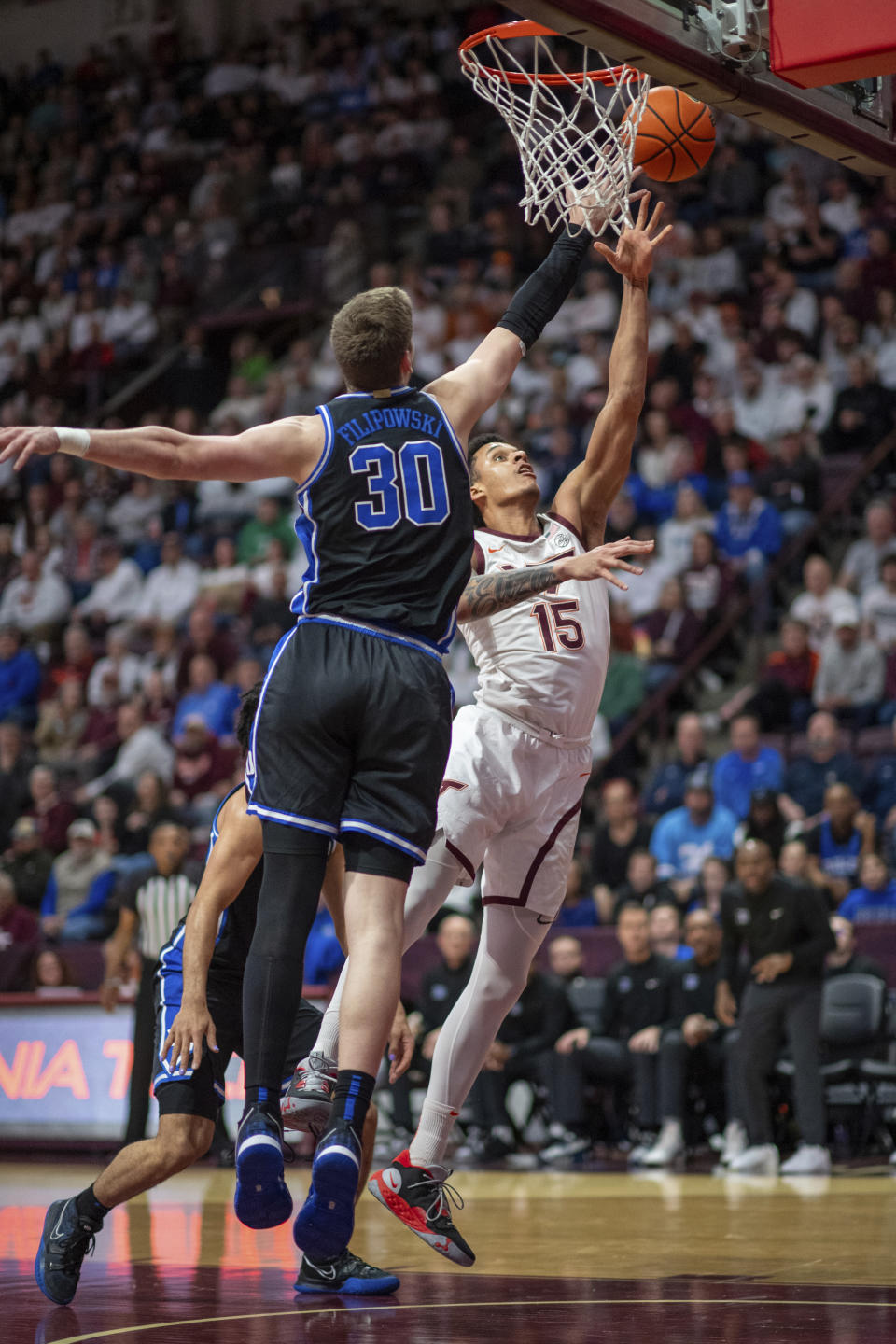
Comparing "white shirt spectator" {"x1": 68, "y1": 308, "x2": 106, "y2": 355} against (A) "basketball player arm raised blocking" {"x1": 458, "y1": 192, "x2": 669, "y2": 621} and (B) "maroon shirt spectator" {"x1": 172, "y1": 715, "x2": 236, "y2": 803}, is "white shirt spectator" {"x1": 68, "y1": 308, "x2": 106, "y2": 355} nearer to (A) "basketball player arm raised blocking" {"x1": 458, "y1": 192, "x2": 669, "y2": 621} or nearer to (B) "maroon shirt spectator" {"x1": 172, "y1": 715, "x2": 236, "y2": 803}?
(B) "maroon shirt spectator" {"x1": 172, "y1": 715, "x2": 236, "y2": 803}

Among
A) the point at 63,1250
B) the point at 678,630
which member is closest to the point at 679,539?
the point at 678,630

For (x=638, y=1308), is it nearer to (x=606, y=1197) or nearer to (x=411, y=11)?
(x=606, y=1197)

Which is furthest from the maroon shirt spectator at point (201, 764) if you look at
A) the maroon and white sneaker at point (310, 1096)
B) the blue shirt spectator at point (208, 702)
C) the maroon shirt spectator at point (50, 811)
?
the maroon and white sneaker at point (310, 1096)

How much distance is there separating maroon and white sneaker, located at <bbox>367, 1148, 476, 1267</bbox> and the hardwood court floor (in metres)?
0.14

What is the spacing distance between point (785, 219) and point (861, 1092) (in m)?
9.36

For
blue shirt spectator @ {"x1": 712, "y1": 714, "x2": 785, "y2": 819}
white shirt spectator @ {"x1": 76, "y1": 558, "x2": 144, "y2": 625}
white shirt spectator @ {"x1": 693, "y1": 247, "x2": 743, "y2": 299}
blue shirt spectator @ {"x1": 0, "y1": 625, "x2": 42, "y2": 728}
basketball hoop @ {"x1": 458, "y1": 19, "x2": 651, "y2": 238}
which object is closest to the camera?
basketball hoop @ {"x1": 458, "y1": 19, "x2": 651, "y2": 238}

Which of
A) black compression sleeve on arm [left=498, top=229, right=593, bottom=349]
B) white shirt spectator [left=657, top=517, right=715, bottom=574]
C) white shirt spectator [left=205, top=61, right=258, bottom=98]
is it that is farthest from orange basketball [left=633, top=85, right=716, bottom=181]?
white shirt spectator [left=205, top=61, right=258, bottom=98]

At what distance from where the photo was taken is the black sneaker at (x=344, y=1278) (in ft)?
18.0

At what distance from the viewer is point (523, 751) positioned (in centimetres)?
646

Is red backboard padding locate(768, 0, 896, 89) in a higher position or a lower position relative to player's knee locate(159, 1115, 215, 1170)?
higher

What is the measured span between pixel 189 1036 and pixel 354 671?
1435 mm

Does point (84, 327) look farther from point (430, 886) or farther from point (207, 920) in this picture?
point (207, 920)

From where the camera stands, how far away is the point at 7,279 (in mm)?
23250

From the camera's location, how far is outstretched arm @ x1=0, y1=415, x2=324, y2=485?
178 inches
